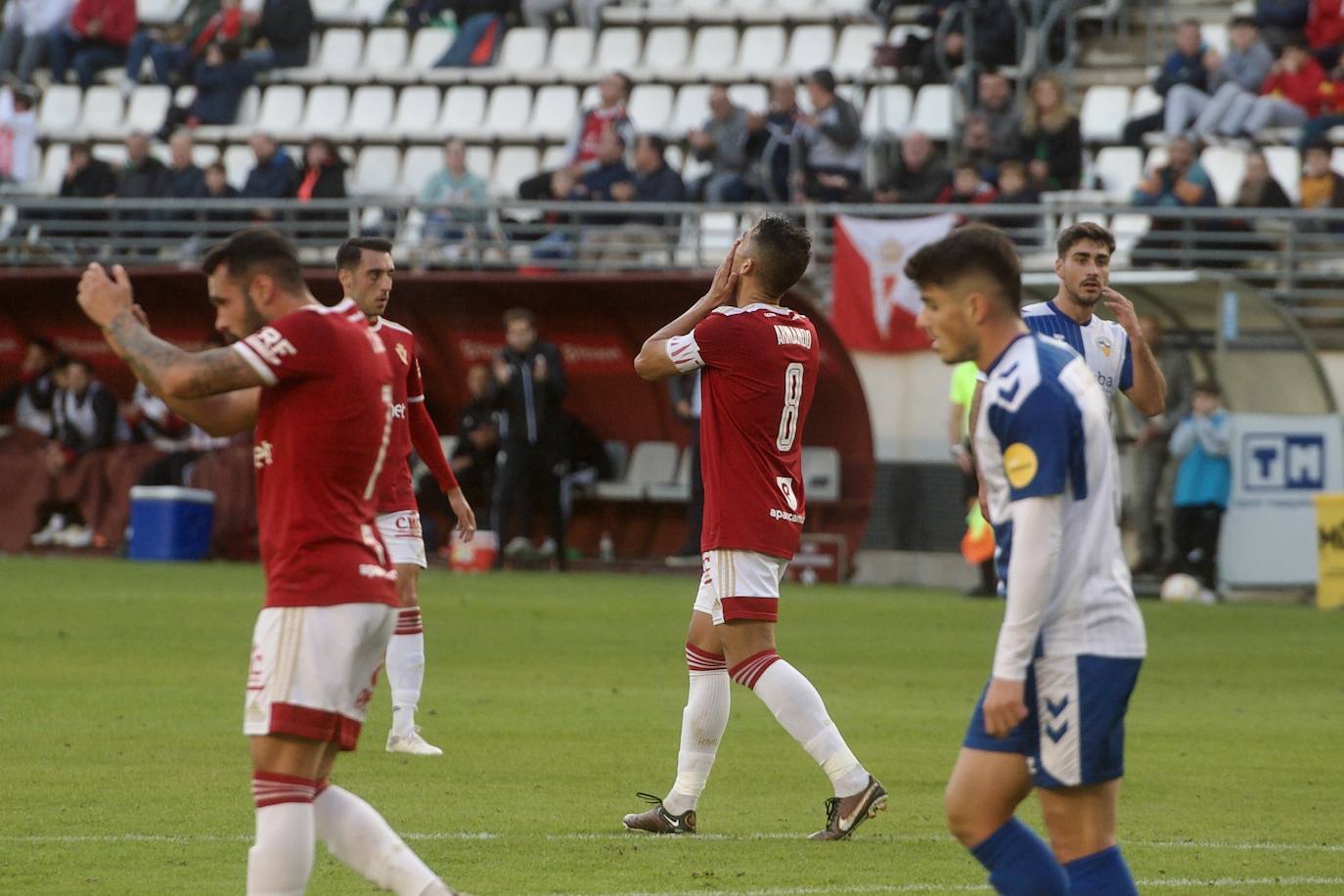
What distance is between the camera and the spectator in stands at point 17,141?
28.4m

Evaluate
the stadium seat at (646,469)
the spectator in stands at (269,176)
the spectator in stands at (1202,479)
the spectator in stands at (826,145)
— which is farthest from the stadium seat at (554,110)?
the spectator in stands at (1202,479)

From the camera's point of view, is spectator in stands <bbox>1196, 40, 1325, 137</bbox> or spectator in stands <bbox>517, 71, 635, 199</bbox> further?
spectator in stands <bbox>517, 71, 635, 199</bbox>

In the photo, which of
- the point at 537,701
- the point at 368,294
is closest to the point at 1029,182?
the point at 537,701

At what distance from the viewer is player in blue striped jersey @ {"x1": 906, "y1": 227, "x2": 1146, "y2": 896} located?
5.16 m

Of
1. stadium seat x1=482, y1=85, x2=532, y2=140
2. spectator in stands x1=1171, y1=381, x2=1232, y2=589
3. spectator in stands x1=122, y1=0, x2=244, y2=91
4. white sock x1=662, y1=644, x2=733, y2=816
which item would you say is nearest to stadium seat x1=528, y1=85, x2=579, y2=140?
stadium seat x1=482, y1=85, x2=532, y2=140

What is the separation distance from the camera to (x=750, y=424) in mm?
8180

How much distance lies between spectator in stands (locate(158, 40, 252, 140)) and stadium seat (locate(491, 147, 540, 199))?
4189 millimetres

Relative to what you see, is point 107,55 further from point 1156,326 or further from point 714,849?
point 714,849

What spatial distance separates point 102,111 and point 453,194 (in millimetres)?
8497

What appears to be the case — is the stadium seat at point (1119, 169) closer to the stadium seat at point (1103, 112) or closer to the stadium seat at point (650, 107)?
the stadium seat at point (1103, 112)

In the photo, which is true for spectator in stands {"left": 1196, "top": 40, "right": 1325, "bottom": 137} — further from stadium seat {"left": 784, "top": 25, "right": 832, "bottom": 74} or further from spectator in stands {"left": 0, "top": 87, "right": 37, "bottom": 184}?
spectator in stands {"left": 0, "top": 87, "right": 37, "bottom": 184}

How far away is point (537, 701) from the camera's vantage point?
12.2 metres

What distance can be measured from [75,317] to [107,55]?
8.26 metres

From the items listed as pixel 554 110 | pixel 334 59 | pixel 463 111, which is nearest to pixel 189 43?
pixel 334 59
